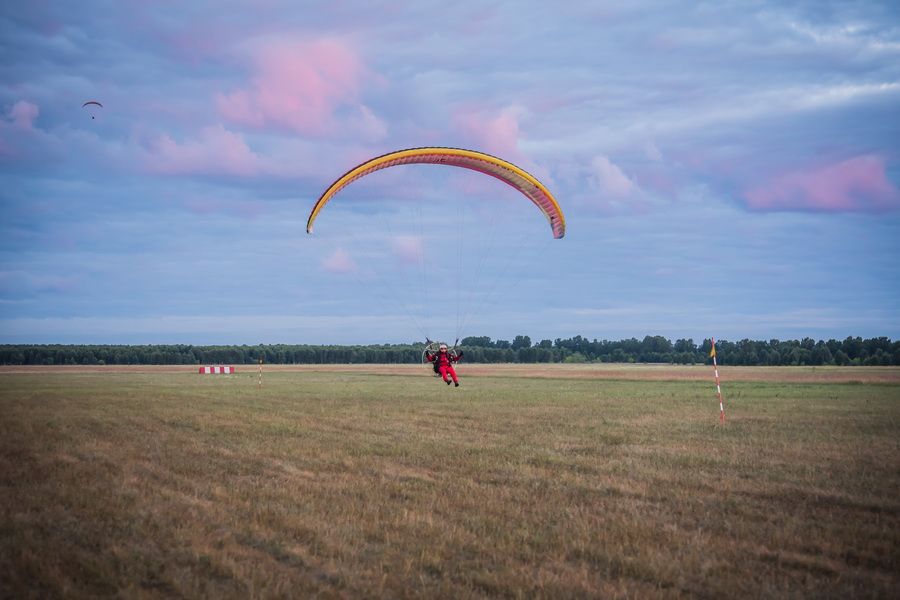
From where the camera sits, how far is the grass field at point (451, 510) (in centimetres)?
794

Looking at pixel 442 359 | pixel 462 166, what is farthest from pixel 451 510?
pixel 462 166

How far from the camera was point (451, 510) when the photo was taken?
11109 millimetres

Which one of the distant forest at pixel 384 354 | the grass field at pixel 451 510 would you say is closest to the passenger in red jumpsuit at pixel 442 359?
the grass field at pixel 451 510

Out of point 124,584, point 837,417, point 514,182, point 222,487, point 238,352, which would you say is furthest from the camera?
point 238,352

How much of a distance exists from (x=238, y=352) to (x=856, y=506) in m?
173

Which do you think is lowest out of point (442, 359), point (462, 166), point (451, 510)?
point (451, 510)

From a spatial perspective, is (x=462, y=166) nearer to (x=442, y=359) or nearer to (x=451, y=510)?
(x=442, y=359)

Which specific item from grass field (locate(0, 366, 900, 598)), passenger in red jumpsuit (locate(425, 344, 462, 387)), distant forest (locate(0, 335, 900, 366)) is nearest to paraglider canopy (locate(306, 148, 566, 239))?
passenger in red jumpsuit (locate(425, 344, 462, 387))

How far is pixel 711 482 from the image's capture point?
1326 centimetres

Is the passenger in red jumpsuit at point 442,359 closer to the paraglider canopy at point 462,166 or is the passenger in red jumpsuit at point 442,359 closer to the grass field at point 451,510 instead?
the grass field at point 451,510

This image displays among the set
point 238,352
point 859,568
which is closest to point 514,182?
point 859,568

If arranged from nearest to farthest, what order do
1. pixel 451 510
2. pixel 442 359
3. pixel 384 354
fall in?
pixel 451 510 < pixel 442 359 < pixel 384 354

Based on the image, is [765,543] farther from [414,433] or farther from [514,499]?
[414,433]

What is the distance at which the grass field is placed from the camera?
794 cm
